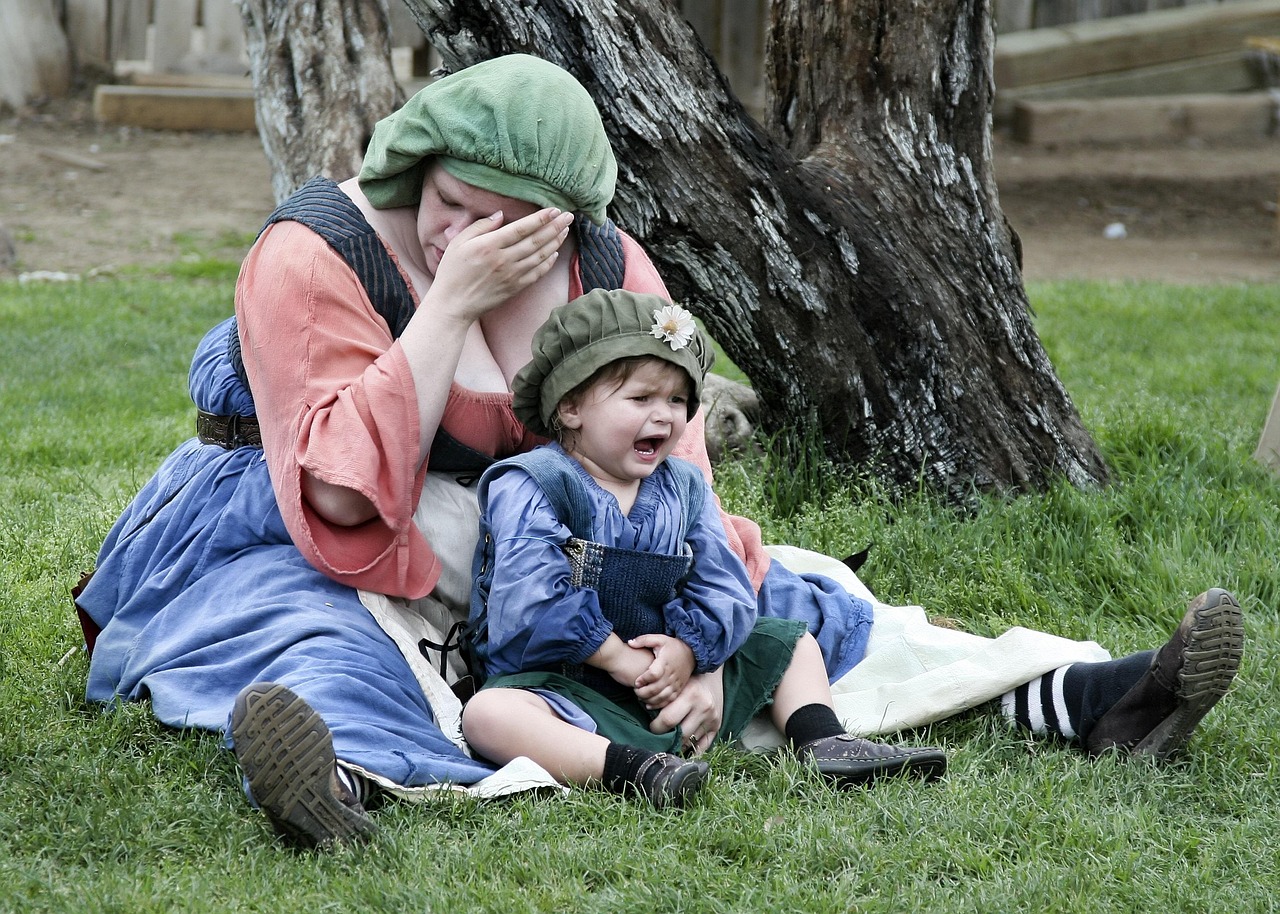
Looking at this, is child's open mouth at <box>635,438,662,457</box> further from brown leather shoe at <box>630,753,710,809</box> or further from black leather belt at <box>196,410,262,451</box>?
black leather belt at <box>196,410,262,451</box>

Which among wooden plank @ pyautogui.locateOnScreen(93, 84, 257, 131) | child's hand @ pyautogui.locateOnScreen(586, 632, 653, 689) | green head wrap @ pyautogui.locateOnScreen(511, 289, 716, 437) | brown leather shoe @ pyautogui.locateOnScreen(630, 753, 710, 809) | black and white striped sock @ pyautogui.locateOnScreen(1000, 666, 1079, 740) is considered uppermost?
green head wrap @ pyautogui.locateOnScreen(511, 289, 716, 437)

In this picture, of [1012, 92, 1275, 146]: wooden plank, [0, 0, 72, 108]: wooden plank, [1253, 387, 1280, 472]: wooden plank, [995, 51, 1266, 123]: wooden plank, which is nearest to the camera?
[1253, 387, 1280, 472]: wooden plank

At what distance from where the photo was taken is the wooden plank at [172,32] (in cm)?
1158

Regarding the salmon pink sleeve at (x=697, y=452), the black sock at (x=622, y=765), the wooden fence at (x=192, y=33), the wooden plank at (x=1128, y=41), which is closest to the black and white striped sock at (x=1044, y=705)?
the salmon pink sleeve at (x=697, y=452)

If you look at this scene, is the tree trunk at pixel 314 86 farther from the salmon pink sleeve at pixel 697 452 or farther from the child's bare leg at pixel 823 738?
the child's bare leg at pixel 823 738

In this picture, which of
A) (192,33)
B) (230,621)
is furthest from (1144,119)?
(230,621)

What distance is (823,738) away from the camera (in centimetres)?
276

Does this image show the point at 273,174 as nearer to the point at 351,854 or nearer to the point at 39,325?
the point at 39,325

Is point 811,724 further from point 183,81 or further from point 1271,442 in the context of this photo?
point 183,81

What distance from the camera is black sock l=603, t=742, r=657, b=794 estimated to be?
2.55m

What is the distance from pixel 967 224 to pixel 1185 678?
5.93 ft

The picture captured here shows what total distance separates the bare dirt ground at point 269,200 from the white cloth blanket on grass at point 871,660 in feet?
18.9

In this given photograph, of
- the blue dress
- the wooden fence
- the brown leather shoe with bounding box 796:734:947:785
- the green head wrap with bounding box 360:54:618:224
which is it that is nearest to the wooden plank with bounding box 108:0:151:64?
the wooden fence

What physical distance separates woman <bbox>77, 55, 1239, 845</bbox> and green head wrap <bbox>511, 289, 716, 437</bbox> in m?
0.12
